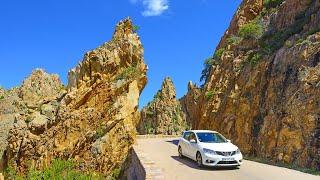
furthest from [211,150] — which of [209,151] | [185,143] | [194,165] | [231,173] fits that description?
[185,143]

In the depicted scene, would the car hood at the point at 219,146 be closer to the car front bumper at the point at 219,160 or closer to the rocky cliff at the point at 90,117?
the car front bumper at the point at 219,160

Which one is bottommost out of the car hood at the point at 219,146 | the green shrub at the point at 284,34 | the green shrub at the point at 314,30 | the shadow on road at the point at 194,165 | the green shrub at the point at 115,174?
the green shrub at the point at 115,174

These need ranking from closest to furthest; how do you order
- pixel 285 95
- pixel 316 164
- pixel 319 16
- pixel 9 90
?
pixel 316 164 < pixel 285 95 < pixel 319 16 < pixel 9 90

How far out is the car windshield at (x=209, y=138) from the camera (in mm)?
17595

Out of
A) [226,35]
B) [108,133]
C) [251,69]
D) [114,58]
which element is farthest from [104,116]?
[226,35]

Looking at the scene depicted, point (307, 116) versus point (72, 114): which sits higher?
point (72, 114)

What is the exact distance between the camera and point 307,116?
63.4 feet

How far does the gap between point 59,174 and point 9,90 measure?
62.5m

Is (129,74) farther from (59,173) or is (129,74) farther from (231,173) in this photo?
(231,173)

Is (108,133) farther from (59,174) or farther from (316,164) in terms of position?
(316,164)

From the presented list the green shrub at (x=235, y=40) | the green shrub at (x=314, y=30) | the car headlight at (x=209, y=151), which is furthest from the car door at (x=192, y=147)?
the green shrub at (x=235, y=40)

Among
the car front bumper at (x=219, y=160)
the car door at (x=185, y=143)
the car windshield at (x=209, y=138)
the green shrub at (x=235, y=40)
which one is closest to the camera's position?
the car front bumper at (x=219, y=160)

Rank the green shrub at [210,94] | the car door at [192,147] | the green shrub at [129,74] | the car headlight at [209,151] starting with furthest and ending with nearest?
the green shrub at [210,94] → the green shrub at [129,74] → the car door at [192,147] → the car headlight at [209,151]

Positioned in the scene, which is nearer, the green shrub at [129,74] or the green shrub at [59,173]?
the green shrub at [59,173]
